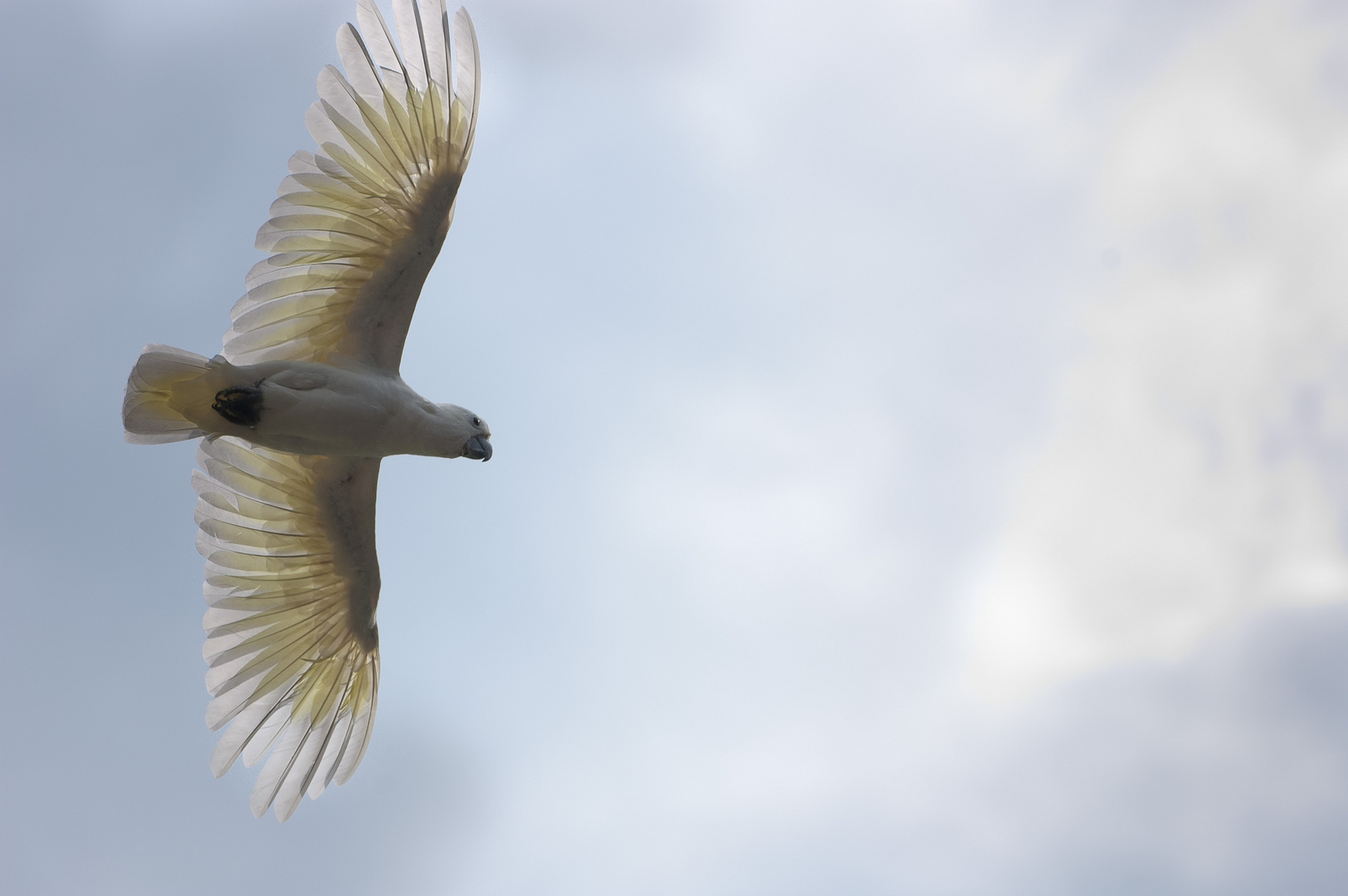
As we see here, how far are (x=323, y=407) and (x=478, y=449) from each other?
1.47 m

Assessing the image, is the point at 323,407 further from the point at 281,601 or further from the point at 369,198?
the point at 281,601

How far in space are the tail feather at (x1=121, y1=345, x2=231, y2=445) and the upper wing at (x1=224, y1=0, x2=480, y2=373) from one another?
411mm

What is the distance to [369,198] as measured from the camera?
9.01 meters

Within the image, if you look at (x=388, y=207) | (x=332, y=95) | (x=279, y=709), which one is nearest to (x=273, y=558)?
(x=279, y=709)

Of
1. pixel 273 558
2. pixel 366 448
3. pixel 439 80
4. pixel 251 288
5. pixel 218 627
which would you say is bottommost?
pixel 218 627

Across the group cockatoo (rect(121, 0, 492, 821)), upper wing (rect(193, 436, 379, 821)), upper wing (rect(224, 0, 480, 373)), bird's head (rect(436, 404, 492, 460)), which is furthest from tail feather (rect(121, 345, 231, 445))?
bird's head (rect(436, 404, 492, 460))

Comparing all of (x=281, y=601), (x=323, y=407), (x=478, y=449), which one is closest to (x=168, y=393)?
(x=323, y=407)

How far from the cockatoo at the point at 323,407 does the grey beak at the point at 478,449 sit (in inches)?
1.0

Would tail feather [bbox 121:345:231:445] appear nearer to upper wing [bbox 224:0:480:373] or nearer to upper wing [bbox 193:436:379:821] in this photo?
upper wing [bbox 224:0:480:373]

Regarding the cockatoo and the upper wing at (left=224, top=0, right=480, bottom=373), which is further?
the cockatoo

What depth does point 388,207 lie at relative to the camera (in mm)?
9070

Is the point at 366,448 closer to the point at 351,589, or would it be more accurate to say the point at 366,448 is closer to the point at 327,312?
the point at 327,312

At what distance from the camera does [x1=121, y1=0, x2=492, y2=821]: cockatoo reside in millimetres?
8688

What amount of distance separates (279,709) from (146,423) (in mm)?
3182
